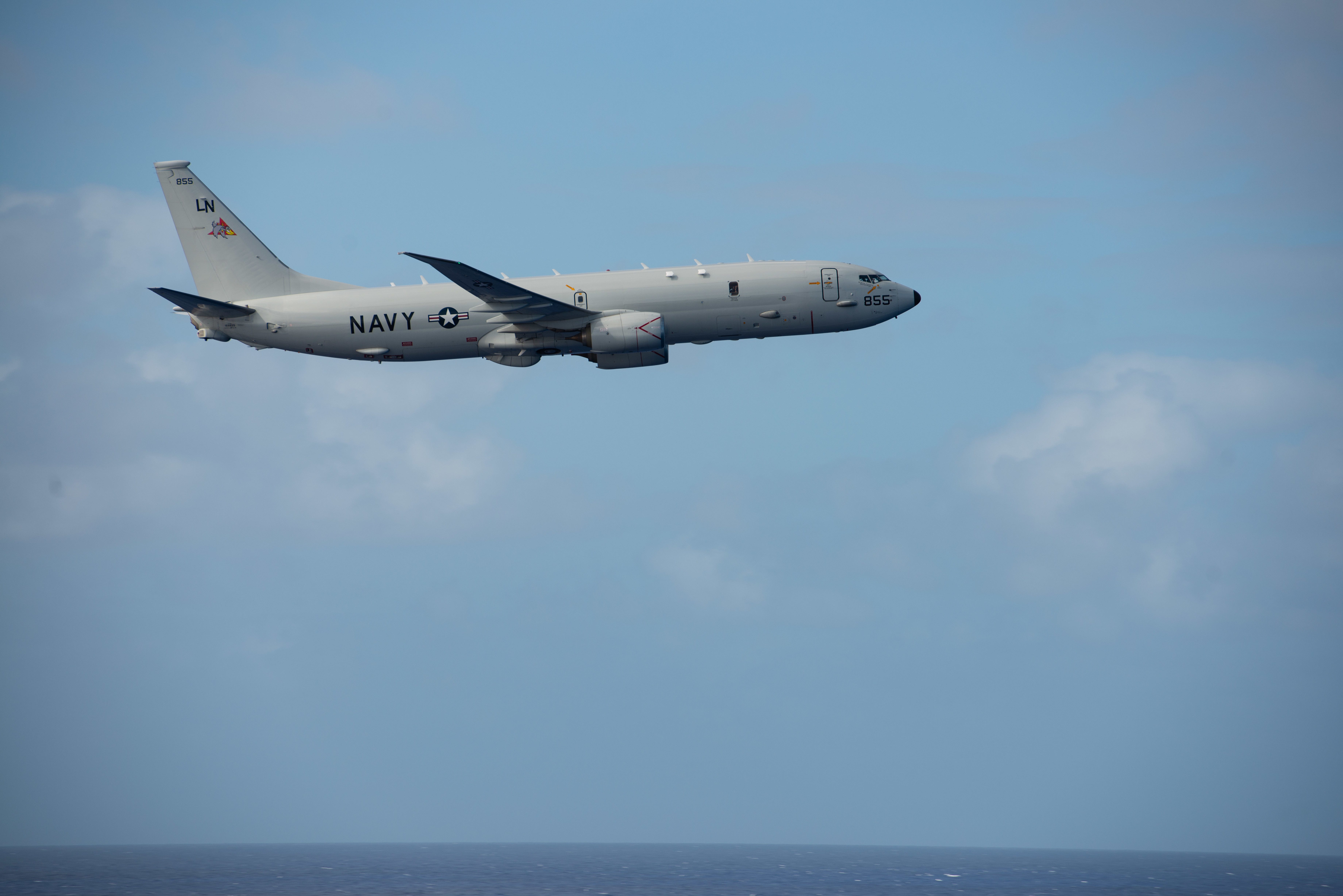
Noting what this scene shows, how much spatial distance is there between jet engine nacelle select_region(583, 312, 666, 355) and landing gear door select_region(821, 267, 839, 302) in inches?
376

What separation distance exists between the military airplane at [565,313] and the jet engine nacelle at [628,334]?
69 millimetres

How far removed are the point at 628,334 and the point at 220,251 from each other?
2807cm

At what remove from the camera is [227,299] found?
77.7m

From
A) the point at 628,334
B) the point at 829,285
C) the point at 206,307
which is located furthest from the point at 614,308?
the point at 206,307

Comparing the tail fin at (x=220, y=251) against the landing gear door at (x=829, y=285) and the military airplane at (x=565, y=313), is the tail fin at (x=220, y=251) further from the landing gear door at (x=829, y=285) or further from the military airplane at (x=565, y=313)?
the landing gear door at (x=829, y=285)

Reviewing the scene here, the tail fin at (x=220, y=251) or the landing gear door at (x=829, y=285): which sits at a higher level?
the tail fin at (x=220, y=251)

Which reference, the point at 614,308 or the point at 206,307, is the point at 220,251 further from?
the point at 614,308

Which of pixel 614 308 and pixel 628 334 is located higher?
pixel 614 308

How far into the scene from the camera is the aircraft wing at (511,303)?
227 ft

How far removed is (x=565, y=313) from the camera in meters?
71.2

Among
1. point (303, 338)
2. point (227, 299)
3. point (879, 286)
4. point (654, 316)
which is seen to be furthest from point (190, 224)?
point (879, 286)

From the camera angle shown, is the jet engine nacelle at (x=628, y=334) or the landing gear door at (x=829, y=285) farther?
the landing gear door at (x=829, y=285)

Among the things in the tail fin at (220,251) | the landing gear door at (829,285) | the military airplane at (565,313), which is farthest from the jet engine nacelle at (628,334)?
the tail fin at (220,251)

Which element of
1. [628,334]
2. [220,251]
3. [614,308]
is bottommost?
[628,334]
